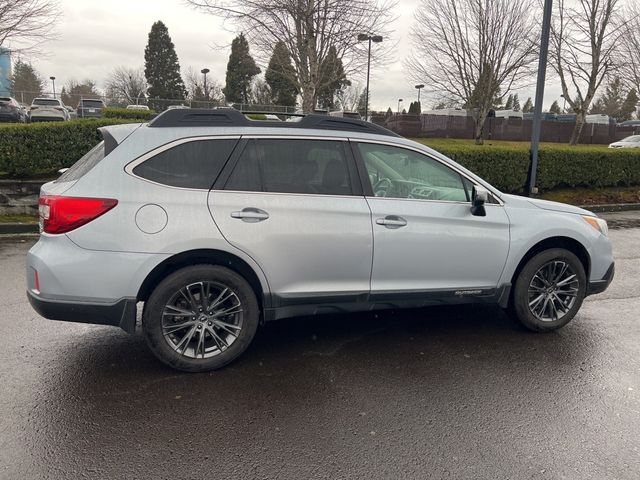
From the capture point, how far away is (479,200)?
3805 millimetres

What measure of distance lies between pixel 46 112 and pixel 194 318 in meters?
26.1

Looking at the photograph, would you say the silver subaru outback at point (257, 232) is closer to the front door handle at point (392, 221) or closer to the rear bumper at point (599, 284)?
the front door handle at point (392, 221)

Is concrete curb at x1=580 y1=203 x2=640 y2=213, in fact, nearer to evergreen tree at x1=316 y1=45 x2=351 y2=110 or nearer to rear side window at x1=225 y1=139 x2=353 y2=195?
evergreen tree at x1=316 y1=45 x2=351 y2=110

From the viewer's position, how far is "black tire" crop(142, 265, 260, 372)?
3.24 metres

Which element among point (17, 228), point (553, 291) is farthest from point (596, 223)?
point (17, 228)

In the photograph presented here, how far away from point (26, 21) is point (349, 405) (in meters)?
14.6

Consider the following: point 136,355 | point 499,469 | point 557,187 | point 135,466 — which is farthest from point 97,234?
point 557,187

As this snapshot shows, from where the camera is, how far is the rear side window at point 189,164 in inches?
129

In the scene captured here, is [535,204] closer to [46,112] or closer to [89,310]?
[89,310]

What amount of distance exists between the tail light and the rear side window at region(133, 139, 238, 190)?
31 centimetres

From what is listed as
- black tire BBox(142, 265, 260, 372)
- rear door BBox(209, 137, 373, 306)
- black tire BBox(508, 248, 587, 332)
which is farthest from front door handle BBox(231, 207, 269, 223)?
black tire BBox(508, 248, 587, 332)

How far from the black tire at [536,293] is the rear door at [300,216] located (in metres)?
1.47

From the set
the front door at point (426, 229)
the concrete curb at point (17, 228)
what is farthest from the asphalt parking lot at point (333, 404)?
the concrete curb at point (17, 228)

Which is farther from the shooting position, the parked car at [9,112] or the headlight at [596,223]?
the parked car at [9,112]
